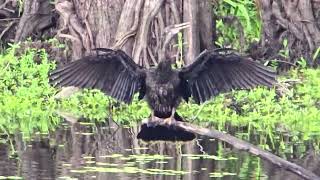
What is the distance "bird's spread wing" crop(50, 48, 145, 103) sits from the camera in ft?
27.2

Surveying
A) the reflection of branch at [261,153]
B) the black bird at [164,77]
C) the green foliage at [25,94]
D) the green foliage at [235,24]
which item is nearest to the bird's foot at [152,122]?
the black bird at [164,77]

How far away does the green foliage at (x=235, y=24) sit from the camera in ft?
48.5

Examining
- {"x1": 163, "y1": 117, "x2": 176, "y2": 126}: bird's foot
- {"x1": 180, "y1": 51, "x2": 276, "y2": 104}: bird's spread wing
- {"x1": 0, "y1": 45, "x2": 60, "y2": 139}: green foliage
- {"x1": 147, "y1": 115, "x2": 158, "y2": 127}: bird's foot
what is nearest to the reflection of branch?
{"x1": 163, "y1": 117, "x2": 176, "y2": 126}: bird's foot

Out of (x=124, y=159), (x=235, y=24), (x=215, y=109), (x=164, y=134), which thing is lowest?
(x=124, y=159)

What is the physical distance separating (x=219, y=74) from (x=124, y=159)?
1.10 meters

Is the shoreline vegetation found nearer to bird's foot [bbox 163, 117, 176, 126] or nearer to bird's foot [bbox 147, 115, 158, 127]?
bird's foot [bbox 147, 115, 158, 127]

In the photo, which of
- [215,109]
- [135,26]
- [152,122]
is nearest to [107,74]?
[152,122]

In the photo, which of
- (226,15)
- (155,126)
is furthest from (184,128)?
(226,15)

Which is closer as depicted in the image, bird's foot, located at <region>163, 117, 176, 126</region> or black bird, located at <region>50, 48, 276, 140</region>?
bird's foot, located at <region>163, 117, 176, 126</region>

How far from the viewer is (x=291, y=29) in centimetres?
1398

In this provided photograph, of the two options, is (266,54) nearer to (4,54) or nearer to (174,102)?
(4,54)

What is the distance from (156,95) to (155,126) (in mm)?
302

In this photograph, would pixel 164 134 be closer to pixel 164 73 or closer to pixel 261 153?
pixel 164 73

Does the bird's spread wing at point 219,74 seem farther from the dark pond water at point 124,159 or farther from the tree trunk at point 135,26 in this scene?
the tree trunk at point 135,26
